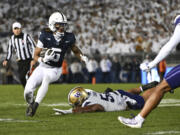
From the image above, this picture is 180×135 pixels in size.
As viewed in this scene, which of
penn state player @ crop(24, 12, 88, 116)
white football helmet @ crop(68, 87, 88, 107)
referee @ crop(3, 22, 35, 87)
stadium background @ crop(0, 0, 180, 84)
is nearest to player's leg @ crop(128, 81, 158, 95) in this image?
white football helmet @ crop(68, 87, 88, 107)

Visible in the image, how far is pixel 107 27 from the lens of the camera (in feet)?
75.2

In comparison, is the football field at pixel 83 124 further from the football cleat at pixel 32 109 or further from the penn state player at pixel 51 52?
the penn state player at pixel 51 52

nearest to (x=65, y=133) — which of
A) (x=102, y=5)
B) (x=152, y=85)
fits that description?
(x=152, y=85)

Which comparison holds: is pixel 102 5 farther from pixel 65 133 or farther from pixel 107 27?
pixel 65 133

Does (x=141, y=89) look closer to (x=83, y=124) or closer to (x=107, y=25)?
(x=83, y=124)

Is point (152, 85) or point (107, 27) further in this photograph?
point (107, 27)

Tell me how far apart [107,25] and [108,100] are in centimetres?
1611

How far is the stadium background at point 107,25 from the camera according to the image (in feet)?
71.4

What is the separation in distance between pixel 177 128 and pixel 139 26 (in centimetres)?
1804

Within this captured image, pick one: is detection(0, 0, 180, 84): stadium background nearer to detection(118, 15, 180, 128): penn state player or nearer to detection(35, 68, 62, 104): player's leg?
detection(35, 68, 62, 104): player's leg

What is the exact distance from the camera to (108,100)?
716 centimetres

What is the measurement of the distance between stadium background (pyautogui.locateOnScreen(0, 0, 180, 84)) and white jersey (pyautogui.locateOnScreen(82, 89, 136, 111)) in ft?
45.4

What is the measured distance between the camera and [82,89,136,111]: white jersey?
7.04m

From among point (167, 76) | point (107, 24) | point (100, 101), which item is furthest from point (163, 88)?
point (107, 24)
